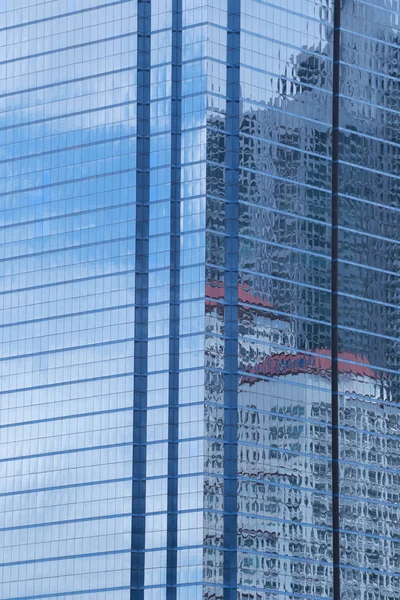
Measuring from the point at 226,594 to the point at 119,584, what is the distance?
11.6m

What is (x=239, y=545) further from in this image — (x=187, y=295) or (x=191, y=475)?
(x=187, y=295)

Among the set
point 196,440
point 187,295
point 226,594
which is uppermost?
point 187,295

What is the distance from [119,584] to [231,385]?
74.8 feet

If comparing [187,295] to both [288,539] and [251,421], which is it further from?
[288,539]

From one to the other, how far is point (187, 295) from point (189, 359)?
21.8 feet

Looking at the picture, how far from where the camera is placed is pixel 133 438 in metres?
200

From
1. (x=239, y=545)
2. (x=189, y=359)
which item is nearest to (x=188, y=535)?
(x=239, y=545)

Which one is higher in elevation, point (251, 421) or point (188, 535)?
point (251, 421)

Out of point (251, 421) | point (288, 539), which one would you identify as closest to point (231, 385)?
point (251, 421)

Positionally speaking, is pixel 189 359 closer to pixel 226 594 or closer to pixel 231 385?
pixel 231 385

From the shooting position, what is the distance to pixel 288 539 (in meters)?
199

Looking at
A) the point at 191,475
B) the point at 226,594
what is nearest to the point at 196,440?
the point at 191,475

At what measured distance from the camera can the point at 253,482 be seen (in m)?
197

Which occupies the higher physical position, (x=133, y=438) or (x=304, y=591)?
(x=133, y=438)
